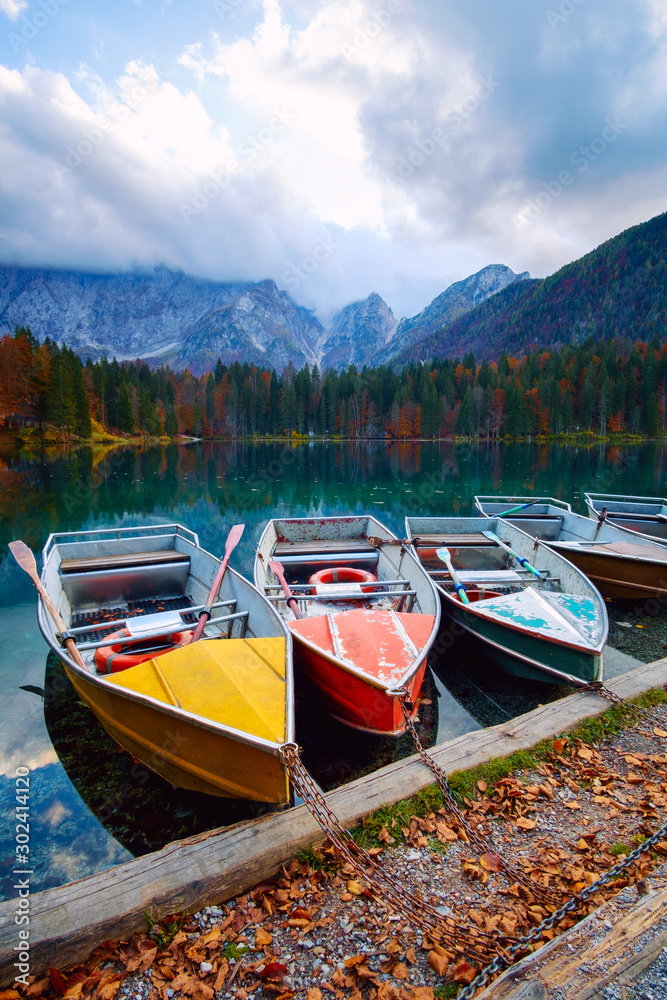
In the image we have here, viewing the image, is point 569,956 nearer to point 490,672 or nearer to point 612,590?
point 490,672

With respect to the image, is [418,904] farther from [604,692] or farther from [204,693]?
[604,692]

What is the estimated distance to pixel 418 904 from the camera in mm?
2988

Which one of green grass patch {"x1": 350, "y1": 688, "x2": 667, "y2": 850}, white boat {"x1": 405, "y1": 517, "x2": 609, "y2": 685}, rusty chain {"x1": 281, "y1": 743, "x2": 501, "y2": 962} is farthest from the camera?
white boat {"x1": 405, "y1": 517, "x2": 609, "y2": 685}

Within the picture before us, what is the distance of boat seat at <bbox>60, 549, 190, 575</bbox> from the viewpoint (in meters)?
9.96

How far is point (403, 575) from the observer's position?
980cm

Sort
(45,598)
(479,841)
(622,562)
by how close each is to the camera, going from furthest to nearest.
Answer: (622,562), (45,598), (479,841)

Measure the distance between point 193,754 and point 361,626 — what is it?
9.36 feet

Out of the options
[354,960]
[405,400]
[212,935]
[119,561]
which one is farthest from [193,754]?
[405,400]

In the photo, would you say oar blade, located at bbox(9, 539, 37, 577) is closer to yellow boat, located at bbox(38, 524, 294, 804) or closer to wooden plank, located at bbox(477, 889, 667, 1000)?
yellow boat, located at bbox(38, 524, 294, 804)

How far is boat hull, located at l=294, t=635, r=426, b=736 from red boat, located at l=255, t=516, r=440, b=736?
12 mm

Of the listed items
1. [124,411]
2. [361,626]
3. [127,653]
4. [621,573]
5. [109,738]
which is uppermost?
[124,411]

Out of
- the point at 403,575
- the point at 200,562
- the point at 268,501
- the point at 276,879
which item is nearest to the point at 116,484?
the point at 268,501

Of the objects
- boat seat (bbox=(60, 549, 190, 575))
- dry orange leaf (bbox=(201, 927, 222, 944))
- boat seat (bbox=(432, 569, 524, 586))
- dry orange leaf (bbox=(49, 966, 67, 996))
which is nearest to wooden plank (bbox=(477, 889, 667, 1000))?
dry orange leaf (bbox=(201, 927, 222, 944))

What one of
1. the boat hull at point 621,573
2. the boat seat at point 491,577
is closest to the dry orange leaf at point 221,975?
the boat seat at point 491,577
